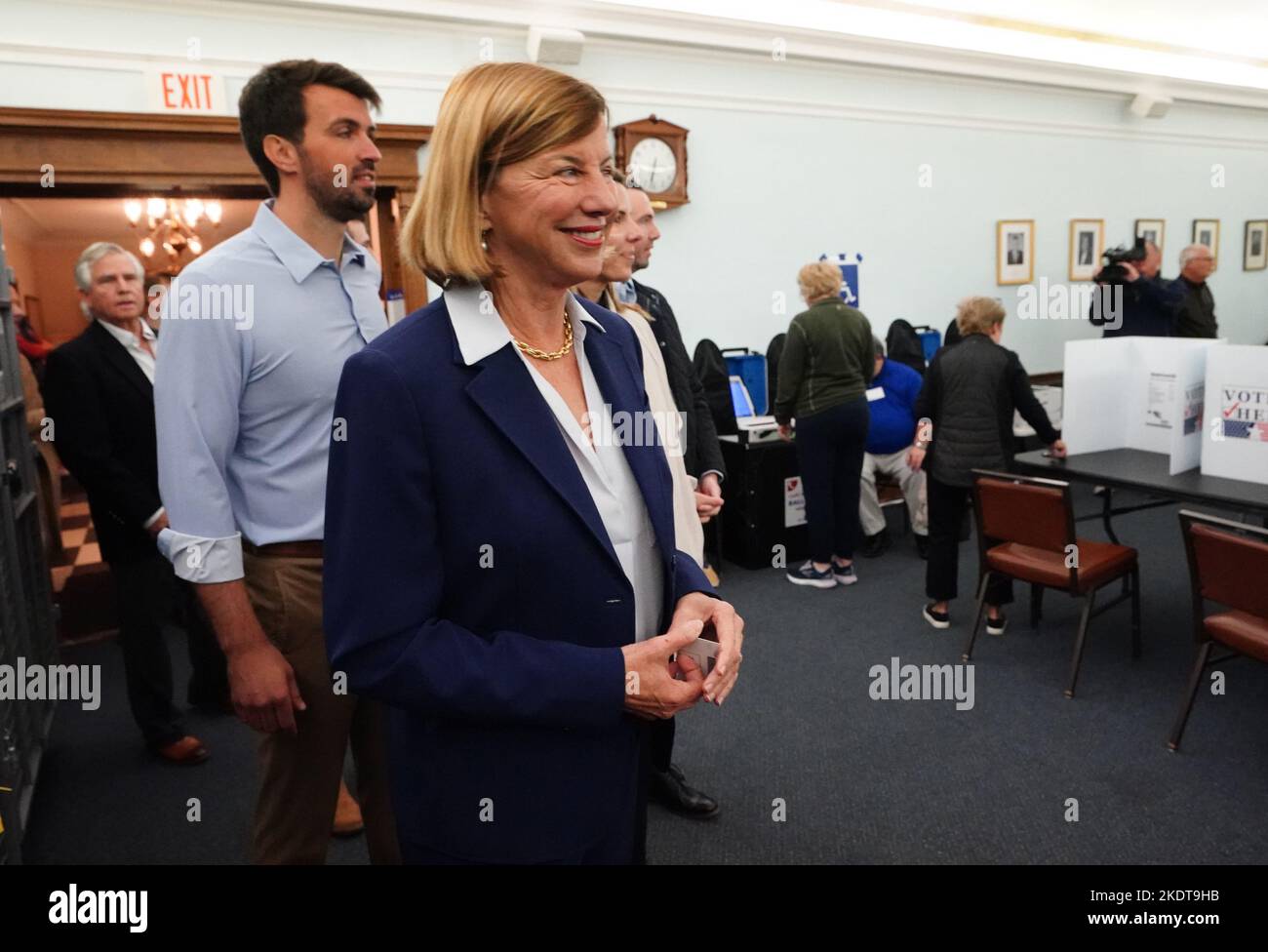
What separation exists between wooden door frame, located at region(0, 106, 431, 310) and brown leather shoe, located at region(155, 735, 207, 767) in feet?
7.42

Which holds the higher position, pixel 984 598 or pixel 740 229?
pixel 740 229

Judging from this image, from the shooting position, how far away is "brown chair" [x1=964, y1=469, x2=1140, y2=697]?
325cm

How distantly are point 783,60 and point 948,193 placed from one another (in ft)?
5.94

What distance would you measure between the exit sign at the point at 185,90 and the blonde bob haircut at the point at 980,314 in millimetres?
3808

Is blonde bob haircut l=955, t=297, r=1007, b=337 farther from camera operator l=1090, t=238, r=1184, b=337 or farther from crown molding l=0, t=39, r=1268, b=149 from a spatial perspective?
crown molding l=0, t=39, r=1268, b=149

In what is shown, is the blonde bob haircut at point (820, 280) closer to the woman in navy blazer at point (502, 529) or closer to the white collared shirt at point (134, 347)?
the white collared shirt at point (134, 347)

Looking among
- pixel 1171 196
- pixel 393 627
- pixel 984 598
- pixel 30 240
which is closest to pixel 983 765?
pixel 984 598

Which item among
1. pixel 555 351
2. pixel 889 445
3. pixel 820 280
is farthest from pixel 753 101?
pixel 555 351

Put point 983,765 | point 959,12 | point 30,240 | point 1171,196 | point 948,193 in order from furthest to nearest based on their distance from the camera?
point 30,240, point 1171,196, point 948,193, point 959,12, point 983,765

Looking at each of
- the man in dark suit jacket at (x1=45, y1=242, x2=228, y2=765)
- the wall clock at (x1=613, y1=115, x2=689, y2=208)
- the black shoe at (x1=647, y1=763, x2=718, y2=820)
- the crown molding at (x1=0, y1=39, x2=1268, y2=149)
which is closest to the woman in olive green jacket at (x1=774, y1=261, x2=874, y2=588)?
the wall clock at (x1=613, y1=115, x2=689, y2=208)

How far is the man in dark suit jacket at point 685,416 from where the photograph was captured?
2488 mm

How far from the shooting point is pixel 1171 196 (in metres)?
7.99

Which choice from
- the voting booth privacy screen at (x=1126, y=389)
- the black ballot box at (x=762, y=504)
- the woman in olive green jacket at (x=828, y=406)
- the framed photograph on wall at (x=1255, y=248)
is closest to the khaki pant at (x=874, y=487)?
the black ballot box at (x=762, y=504)

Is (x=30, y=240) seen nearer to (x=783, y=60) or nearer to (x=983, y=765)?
(x=783, y=60)
